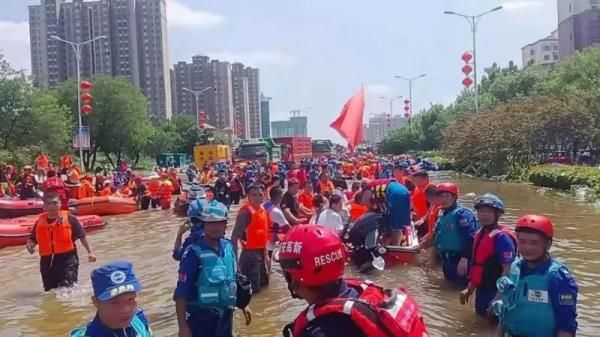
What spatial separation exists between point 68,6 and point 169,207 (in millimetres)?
51441

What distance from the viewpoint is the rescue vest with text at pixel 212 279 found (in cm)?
491

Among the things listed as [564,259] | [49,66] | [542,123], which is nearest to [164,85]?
[49,66]

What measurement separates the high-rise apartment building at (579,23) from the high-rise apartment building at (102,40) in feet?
199

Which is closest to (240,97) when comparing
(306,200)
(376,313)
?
(306,200)

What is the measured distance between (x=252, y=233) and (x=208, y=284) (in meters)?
3.45

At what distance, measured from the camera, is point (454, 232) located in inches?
288

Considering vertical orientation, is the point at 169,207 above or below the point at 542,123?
below

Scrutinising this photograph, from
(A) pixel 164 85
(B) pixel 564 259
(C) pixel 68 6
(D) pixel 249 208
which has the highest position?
(C) pixel 68 6

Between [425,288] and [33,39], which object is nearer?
[425,288]

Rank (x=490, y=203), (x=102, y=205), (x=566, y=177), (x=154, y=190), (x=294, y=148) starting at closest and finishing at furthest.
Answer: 1. (x=490, y=203)
2. (x=102, y=205)
3. (x=154, y=190)
4. (x=566, y=177)
5. (x=294, y=148)

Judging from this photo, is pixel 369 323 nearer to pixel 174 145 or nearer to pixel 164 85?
pixel 174 145

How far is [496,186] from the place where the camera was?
31234 mm

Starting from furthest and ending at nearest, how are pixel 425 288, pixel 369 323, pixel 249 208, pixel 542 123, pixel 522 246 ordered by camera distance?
pixel 542 123 < pixel 425 288 < pixel 249 208 < pixel 522 246 < pixel 369 323

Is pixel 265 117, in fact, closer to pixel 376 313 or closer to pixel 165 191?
pixel 165 191
